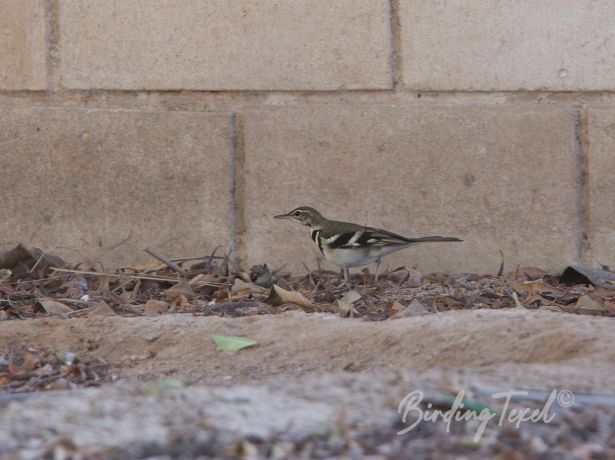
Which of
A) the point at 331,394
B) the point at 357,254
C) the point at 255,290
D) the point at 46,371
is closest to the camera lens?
the point at 331,394

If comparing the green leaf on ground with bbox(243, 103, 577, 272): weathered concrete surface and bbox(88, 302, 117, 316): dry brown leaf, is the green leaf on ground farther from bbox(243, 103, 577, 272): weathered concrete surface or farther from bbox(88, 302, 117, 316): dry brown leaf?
bbox(243, 103, 577, 272): weathered concrete surface

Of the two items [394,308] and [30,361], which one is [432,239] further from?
[30,361]

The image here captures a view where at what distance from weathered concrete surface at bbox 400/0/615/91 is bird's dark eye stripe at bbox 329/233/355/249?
845mm

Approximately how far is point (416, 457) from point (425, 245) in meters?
3.64

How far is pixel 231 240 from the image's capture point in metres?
5.61

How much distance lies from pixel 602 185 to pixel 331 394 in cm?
359

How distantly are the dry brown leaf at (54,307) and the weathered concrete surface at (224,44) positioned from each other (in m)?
1.34

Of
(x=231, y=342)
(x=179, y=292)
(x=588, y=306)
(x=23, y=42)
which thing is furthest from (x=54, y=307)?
(x=588, y=306)

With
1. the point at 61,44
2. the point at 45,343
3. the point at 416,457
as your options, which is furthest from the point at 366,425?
the point at 61,44

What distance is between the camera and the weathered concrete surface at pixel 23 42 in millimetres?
5527

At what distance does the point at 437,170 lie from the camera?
18.4 ft

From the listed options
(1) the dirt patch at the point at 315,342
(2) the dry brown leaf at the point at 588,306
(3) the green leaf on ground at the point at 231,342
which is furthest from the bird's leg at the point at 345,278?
(3) the green leaf on ground at the point at 231,342

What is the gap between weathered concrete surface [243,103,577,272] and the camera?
560 cm

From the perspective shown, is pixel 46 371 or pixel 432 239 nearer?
pixel 46 371
